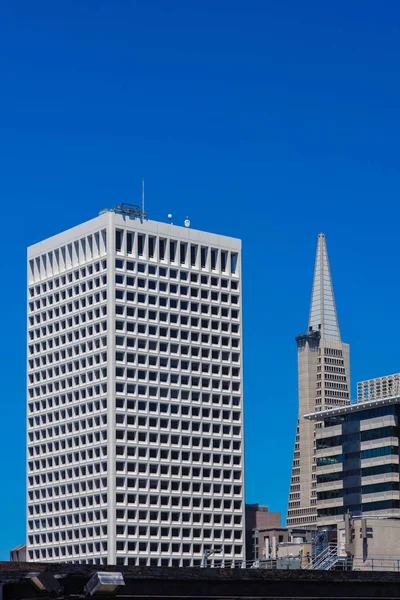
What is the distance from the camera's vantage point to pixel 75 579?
6116cm

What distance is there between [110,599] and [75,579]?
3.50 metres

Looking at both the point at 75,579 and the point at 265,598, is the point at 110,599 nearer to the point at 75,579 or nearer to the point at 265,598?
the point at 75,579

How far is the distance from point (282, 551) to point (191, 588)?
121891 millimetres

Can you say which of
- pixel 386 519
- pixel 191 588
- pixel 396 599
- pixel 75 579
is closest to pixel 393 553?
pixel 386 519

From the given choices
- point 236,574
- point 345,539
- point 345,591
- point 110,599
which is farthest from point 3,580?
point 345,539

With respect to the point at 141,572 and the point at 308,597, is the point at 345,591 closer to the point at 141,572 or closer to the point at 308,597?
the point at 308,597

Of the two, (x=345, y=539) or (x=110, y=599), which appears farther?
(x=345, y=539)

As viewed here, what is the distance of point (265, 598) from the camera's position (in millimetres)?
74312

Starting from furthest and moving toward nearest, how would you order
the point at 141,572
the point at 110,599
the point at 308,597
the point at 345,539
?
the point at 345,539
the point at 308,597
the point at 141,572
the point at 110,599

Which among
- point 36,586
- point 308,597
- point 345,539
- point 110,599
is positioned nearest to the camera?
point 36,586

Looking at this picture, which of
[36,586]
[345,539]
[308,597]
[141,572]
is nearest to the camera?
[36,586]

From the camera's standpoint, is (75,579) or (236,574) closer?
(75,579)

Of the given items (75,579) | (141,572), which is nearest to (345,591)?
(141,572)

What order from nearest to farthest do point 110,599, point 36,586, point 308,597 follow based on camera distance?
point 36,586
point 110,599
point 308,597
